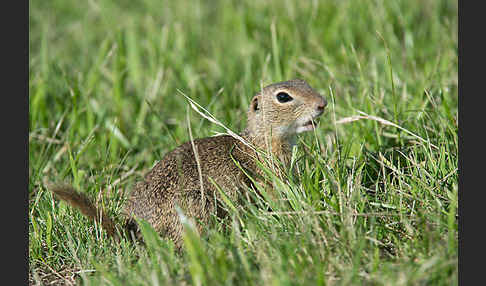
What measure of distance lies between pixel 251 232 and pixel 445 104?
5.74 feet

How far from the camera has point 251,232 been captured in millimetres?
2723

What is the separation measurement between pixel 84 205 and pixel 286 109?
134 centimetres

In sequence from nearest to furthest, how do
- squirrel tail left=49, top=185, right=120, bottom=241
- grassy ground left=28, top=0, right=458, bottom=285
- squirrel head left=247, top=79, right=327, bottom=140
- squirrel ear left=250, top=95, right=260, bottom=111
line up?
grassy ground left=28, top=0, right=458, bottom=285 → squirrel tail left=49, top=185, right=120, bottom=241 → squirrel head left=247, top=79, right=327, bottom=140 → squirrel ear left=250, top=95, right=260, bottom=111

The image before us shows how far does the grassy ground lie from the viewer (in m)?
2.50

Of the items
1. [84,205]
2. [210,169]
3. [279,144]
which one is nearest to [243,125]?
[279,144]

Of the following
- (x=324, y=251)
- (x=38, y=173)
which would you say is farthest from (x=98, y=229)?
(x=324, y=251)

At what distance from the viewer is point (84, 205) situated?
2.99 metres

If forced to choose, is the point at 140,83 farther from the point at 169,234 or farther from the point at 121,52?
the point at 169,234

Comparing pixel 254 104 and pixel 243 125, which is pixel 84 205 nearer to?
pixel 254 104

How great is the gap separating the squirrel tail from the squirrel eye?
1253 millimetres

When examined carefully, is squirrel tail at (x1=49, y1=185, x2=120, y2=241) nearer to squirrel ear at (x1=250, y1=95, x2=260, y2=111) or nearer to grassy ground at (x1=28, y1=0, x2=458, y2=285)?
grassy ground at (x1=28, y1=0, x2=458, y2=285)

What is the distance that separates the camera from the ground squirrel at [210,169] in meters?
3.16

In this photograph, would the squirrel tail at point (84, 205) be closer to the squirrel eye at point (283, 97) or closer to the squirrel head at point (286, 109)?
the squirrel head at point (286, 109)

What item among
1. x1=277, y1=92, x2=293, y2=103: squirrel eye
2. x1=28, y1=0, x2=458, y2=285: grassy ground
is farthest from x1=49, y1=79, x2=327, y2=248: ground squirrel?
x1=28, y1=0, x2=458, y2=285: grassy ground
